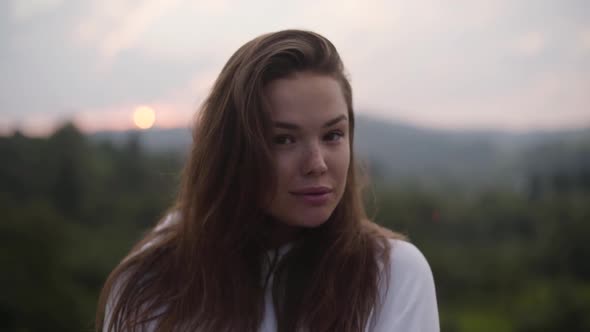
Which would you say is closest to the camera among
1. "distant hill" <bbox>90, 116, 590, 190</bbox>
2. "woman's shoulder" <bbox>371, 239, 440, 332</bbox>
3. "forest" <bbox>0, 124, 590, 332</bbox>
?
"woman's shoulder" <bbox>371, 239, 440, 332</bbox>

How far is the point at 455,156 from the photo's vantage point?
13484 millimetres

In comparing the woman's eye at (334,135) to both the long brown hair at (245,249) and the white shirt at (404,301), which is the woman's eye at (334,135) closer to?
the long brown hair at (245,249)

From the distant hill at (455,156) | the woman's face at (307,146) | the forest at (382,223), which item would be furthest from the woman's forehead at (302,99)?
the distant hill at (455,156)

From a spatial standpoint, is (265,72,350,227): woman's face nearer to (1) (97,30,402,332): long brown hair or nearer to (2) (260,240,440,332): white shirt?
(1) (97,30,402,332): long brown hair

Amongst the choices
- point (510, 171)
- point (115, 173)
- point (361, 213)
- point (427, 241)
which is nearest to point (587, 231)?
point (510, 171)

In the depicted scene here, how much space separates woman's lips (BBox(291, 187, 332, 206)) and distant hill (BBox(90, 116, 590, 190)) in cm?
942

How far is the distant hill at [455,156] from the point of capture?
12.0m

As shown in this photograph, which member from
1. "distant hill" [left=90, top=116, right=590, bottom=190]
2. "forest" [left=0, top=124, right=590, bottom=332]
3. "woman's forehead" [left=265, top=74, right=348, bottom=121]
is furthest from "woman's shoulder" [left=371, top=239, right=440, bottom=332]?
"distant hill" [left=90, top=116, right=590, bottom=190]

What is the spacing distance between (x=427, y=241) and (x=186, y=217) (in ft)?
53.3

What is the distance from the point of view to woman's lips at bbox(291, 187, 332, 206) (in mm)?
1431

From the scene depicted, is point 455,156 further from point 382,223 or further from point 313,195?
point 313,195

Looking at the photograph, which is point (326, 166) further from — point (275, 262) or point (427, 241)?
point (427, 241)

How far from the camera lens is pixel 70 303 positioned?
790 centimetres

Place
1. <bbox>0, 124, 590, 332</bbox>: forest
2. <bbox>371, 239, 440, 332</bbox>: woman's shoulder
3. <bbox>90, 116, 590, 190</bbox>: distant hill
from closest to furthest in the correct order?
<bbox>371, 239, 440, 332</bbox>: woman's shoulder
<bbox>0, 124, 590, 332</bbox>: forest
<bbox>90, 116, 590, 190</bbox>: distant hill
